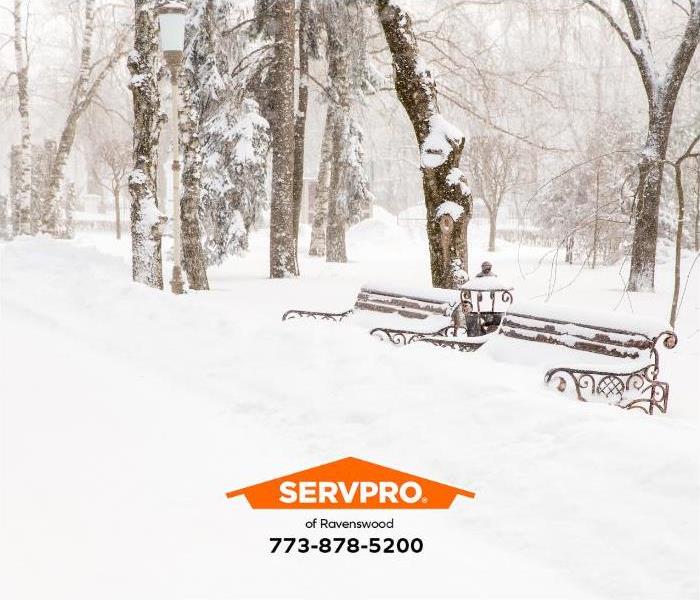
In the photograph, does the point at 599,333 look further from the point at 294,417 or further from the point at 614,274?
the point at 614,274

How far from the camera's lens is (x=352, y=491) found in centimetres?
471

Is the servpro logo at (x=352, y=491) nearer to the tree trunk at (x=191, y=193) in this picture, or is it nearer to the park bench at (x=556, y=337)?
the park bench at (x=556, y=337)

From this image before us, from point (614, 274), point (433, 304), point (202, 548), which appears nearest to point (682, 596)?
point (202, 548)

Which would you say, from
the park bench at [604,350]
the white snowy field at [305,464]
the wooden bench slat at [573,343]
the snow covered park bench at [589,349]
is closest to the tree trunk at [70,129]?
the white snowy field at [305,464]

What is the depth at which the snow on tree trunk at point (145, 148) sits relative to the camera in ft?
38.3

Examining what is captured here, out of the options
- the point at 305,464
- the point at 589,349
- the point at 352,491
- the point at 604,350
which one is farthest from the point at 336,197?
the point at 352,491

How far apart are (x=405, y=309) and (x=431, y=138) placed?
2.36 meters

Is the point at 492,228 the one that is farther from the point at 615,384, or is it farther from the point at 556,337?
the point at 615,384

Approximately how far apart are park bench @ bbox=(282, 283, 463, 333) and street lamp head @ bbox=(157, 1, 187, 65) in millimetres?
4101

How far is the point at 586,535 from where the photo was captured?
3.91m

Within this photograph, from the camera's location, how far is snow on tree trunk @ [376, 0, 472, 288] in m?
9.94

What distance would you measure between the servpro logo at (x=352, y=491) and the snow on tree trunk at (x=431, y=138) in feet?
18.3

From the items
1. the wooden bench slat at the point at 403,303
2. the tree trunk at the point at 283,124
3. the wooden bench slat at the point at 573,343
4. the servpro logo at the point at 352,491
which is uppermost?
the tree trunk at the point at 283,124

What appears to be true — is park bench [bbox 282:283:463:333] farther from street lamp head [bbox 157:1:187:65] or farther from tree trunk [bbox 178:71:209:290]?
tree trunk [bbox 178:71:209:290]
